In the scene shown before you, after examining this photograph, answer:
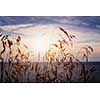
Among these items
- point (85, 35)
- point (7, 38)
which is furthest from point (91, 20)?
point (7, 38)

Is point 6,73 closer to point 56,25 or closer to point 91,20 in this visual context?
point 56,25

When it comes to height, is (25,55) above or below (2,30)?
below

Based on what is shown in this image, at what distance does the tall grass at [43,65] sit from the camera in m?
1.57

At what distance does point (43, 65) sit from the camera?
1.58m

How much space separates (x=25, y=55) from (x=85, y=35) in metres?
0.59

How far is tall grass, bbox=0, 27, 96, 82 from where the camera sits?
1.57m
